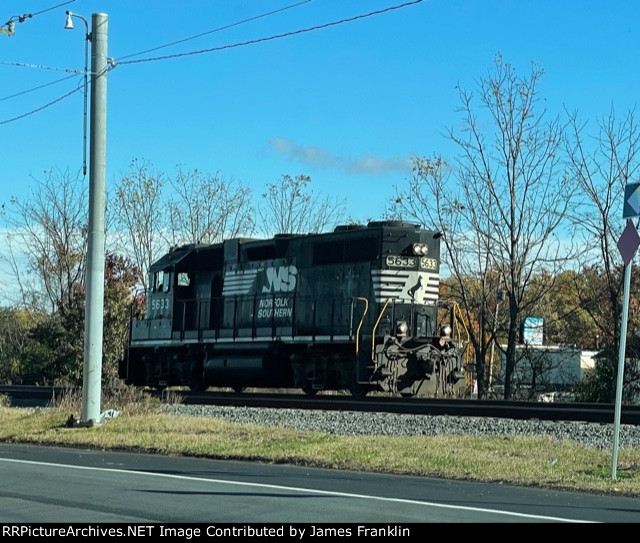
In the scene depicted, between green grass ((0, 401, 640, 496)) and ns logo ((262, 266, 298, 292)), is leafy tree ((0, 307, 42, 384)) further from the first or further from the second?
green grass ((0, 401, 640, 496))

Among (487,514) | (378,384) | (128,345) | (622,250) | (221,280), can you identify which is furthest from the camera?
(128,345)

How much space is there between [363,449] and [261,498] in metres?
4.23

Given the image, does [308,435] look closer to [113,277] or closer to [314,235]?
[314,235]

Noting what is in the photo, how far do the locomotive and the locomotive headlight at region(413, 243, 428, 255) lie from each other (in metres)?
0.02

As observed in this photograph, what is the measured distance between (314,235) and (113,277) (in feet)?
51.2

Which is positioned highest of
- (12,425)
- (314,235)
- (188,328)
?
(314,235)

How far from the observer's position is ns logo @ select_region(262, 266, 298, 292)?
23953mm

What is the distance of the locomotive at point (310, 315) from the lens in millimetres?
21953

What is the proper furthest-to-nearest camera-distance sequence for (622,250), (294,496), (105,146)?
(105,146)
(622,250)
(294,496)


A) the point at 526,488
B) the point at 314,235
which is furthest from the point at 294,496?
the point at 314,235

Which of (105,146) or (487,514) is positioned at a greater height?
(105,146)

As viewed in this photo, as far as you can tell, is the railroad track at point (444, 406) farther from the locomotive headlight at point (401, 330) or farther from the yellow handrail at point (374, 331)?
the locomotive headlight at point (401, 330)

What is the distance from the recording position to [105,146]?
54.6 ft

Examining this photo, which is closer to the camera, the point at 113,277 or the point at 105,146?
the point at 105,146
